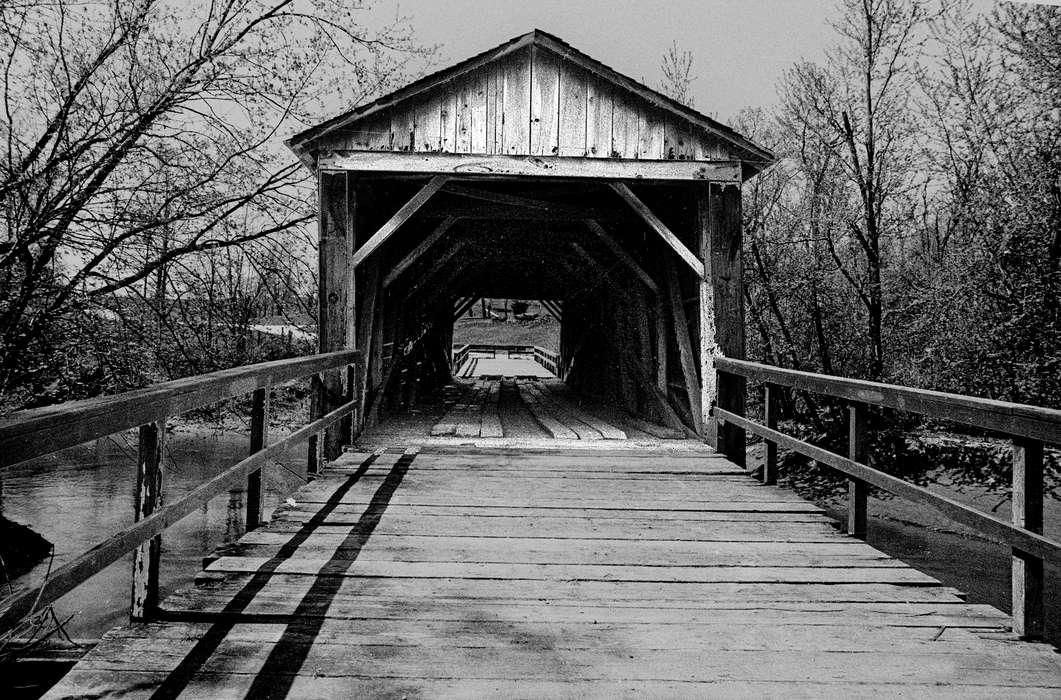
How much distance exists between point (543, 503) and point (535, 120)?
372 centimetres

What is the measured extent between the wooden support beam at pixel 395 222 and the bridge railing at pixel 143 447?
8.13ft

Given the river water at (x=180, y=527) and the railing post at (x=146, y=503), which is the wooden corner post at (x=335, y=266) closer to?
the river water at (x=180, y=527)

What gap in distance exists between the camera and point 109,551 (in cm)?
256

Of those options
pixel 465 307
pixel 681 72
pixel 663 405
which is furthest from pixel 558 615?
pixel 681 72

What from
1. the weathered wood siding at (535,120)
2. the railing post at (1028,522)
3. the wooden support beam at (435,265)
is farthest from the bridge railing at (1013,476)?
the wooden support beam at (435,265)

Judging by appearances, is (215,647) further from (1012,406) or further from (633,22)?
(633,22)

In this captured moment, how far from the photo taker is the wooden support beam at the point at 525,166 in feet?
23.5

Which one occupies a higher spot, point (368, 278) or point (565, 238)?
point (565, 238)

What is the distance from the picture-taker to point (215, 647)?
110 inches

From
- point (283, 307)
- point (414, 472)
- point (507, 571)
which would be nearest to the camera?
point (507, 571)

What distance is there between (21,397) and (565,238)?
20.5 feet

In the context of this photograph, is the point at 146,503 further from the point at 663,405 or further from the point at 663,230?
the point at 663,405

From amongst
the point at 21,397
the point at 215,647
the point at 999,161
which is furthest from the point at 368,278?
the point at 999,161

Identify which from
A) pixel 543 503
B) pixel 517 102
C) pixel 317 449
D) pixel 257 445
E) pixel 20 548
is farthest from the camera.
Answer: pixel 20 548
